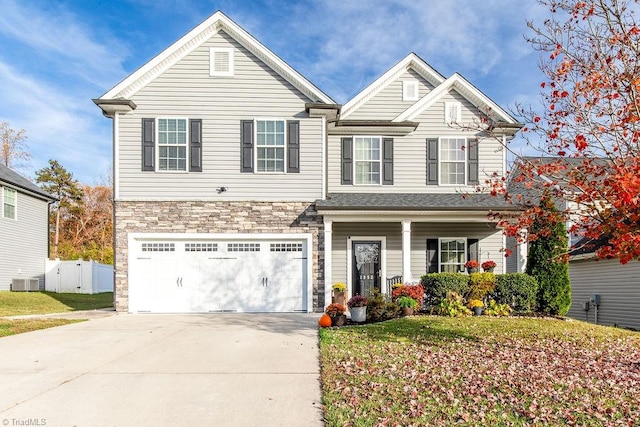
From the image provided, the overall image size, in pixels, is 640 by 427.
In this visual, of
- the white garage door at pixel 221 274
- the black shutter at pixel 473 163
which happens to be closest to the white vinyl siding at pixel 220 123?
the white garage door at pixel 221 274

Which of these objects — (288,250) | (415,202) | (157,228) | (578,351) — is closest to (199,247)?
(157,228)

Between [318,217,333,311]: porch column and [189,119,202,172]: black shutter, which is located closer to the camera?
[318,217,333,311]: porch column

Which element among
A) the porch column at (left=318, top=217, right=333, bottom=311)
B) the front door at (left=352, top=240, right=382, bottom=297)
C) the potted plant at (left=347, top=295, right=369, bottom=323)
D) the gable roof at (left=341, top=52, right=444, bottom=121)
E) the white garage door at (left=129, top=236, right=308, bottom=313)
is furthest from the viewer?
the gable roof at (left=341, top=52, right=444, bottom=121)

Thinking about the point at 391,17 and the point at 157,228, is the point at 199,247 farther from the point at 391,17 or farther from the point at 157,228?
the point at 391,17

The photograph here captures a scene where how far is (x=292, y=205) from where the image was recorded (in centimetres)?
1353

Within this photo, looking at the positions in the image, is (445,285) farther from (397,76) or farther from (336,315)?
(397,76)

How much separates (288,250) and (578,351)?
7975 millimetres

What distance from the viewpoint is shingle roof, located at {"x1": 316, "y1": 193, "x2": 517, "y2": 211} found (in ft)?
43.1

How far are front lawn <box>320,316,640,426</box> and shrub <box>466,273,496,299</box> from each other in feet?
6.00

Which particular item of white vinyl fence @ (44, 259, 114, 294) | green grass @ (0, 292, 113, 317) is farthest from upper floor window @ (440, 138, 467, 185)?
white vinyl fence @ (44, 259, 114, 294)

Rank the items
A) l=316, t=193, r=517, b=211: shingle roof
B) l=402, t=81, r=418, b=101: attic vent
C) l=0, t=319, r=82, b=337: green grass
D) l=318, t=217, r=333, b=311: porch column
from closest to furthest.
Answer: l=0, t=319, r=82, b=337: green grass, l=316, t=193, r=517, b=211: shingle roof, l=318, t=217, r=333, b=311: porch column, l=402, t=81, r=418, b=101: attic vent

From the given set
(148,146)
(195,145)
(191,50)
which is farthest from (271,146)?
(191,50)

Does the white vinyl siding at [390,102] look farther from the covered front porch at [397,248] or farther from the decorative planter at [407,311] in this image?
the decorative planter at [407,311]

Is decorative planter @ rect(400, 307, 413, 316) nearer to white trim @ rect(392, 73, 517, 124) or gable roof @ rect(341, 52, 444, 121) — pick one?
white trim @ rect(392, 73, 517, 124)
